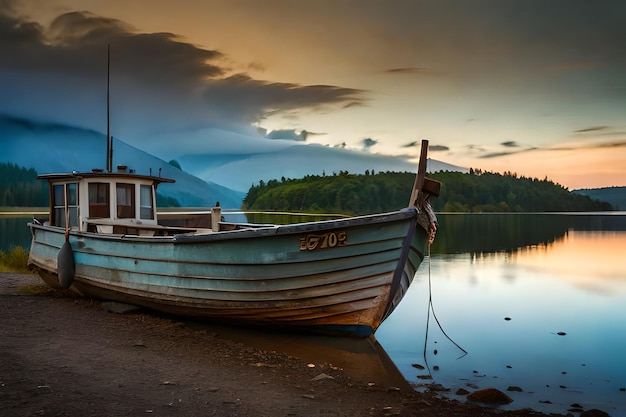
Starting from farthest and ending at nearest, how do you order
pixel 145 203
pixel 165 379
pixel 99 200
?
pixel 145 203
pixel 99 200
pixel 165 379

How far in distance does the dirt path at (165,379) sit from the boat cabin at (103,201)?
304cm

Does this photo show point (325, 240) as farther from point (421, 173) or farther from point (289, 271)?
point (421, 173)

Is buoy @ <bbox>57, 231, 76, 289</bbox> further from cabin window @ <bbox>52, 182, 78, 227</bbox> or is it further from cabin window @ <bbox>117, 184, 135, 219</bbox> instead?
cabin window @ <bbox>117, 184, 135, 219</bbox>

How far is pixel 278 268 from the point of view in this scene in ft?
31.6

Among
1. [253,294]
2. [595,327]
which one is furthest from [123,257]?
[595,327]

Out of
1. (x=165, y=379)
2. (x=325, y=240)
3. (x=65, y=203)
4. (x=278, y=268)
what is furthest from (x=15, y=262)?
(x=165, y=379)

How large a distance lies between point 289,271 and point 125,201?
5.69 meters

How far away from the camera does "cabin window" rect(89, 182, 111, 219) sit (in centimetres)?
1293

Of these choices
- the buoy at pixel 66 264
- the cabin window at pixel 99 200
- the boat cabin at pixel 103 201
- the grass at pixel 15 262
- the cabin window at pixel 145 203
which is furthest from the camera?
the grass at pixel 15 262

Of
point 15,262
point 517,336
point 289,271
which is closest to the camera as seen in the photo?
point 289,271

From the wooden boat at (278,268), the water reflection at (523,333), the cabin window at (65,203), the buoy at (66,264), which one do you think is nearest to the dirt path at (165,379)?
the wooden boat at (278,268)

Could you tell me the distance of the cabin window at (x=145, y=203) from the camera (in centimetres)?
1354

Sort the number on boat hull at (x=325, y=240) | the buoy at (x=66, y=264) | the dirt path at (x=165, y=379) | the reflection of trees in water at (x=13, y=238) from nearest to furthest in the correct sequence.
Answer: the dirt path at (x=165, y=379), the number on boat hull at (x=325, y=240), the buoy at (x=66, y=264), the reflection of trees in water at (x=13, y=238)

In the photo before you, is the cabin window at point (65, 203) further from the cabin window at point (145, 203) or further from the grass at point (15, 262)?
A: the grass at point (15, 262)
